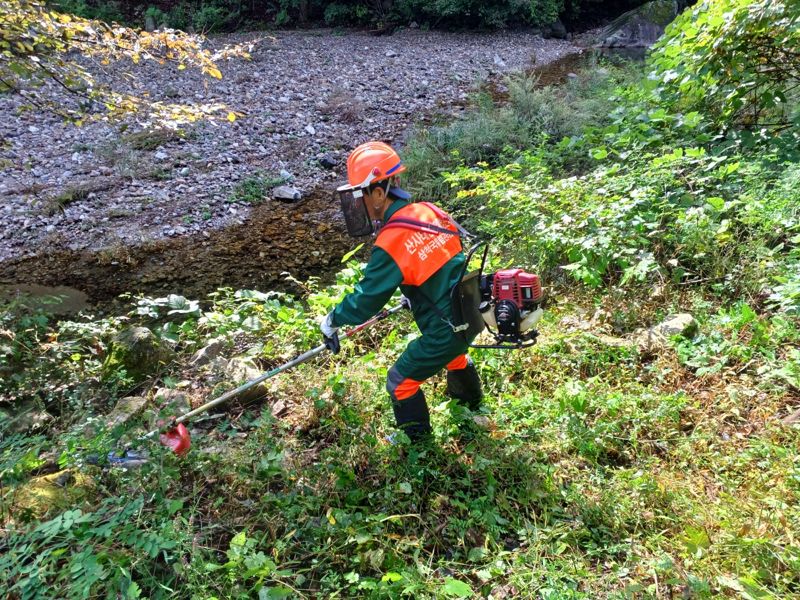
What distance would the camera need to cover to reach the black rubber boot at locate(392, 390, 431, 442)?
308cm

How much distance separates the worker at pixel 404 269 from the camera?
278cm

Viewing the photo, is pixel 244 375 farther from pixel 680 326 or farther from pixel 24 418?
pixel 680 326

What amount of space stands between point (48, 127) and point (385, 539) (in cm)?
1060

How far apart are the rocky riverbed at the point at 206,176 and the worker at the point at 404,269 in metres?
3.20

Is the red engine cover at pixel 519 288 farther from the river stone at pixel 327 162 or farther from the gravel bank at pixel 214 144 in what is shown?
the river stone at pixel 327 162

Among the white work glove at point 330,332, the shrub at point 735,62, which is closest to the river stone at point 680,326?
the white work glove at point 330,332

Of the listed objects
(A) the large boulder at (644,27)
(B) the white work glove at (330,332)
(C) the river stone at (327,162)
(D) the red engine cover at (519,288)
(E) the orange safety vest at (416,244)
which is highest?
(A) the large boulder at (644,27)

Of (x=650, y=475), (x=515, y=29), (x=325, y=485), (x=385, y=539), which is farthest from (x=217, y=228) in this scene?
(x=515, y=29)

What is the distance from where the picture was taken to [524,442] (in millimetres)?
3088

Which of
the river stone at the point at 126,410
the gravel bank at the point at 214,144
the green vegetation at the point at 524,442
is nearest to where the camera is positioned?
the green vegetation at the point at 524,442

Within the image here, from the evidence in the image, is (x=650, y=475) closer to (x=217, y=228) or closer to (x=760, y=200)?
(x=760, y=200)

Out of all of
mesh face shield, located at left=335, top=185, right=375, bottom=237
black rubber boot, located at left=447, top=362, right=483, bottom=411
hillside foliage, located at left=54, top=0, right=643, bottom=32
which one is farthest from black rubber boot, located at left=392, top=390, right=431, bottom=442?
hillside foliage, located at left=54, top=0, right=643, bottom=32

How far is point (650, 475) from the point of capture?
2.71m

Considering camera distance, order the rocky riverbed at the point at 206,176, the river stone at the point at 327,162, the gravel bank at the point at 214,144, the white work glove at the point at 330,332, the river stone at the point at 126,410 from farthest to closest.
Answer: the river stone at the point at 327,162 → the gravel bank at the point at 214,144 → the rocky riverbed at the point at 206,176 → the river stone at the point at 126,410 → the white work glove at the point at 330,332
